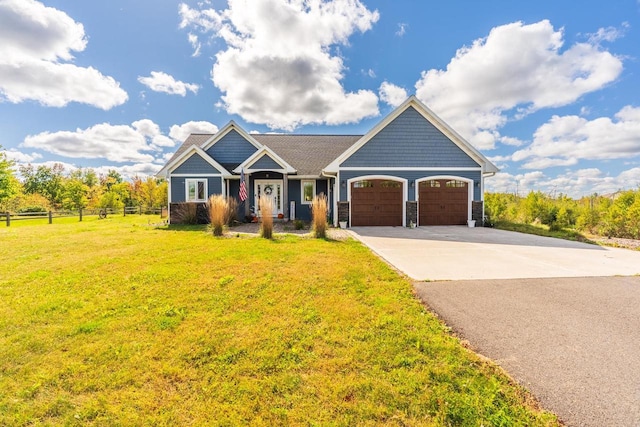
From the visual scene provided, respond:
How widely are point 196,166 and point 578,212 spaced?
2110 centimetres

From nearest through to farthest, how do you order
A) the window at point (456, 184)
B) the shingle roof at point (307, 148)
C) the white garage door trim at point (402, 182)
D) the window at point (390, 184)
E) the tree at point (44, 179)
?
the white garage door trim at point (402, 182) < the window at point (390, 184) < the window at point (456, 184) < the shingle roof at point (307, 148) < the tree at point (44, 179)

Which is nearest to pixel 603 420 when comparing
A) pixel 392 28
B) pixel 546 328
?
pixel 546 328

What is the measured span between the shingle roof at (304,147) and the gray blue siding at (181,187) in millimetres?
1390

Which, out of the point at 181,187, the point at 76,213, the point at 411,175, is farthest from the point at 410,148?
the point at 76,213

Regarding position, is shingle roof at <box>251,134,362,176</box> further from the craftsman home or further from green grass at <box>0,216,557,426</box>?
green grass at <box>0,216,557,426</box>

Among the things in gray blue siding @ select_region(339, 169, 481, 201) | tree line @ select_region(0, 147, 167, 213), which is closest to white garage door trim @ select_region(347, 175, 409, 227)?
gray blue siding @ select_region(339, 169, 481, 201)

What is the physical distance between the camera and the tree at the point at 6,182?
28.3m

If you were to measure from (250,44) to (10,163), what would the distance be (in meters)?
34.6

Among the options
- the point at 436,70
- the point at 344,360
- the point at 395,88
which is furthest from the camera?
the point at 395,88

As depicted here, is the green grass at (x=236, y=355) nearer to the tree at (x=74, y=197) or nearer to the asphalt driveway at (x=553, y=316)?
the asphalt driveway at (x=553, y=316)

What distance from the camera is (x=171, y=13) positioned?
38.9 ft

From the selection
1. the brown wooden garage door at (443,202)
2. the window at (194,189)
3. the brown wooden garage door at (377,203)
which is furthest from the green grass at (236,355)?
the window at (194,189)

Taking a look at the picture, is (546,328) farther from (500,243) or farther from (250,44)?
(250,44)

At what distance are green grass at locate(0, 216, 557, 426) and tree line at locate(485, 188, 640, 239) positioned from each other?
12302 mm
